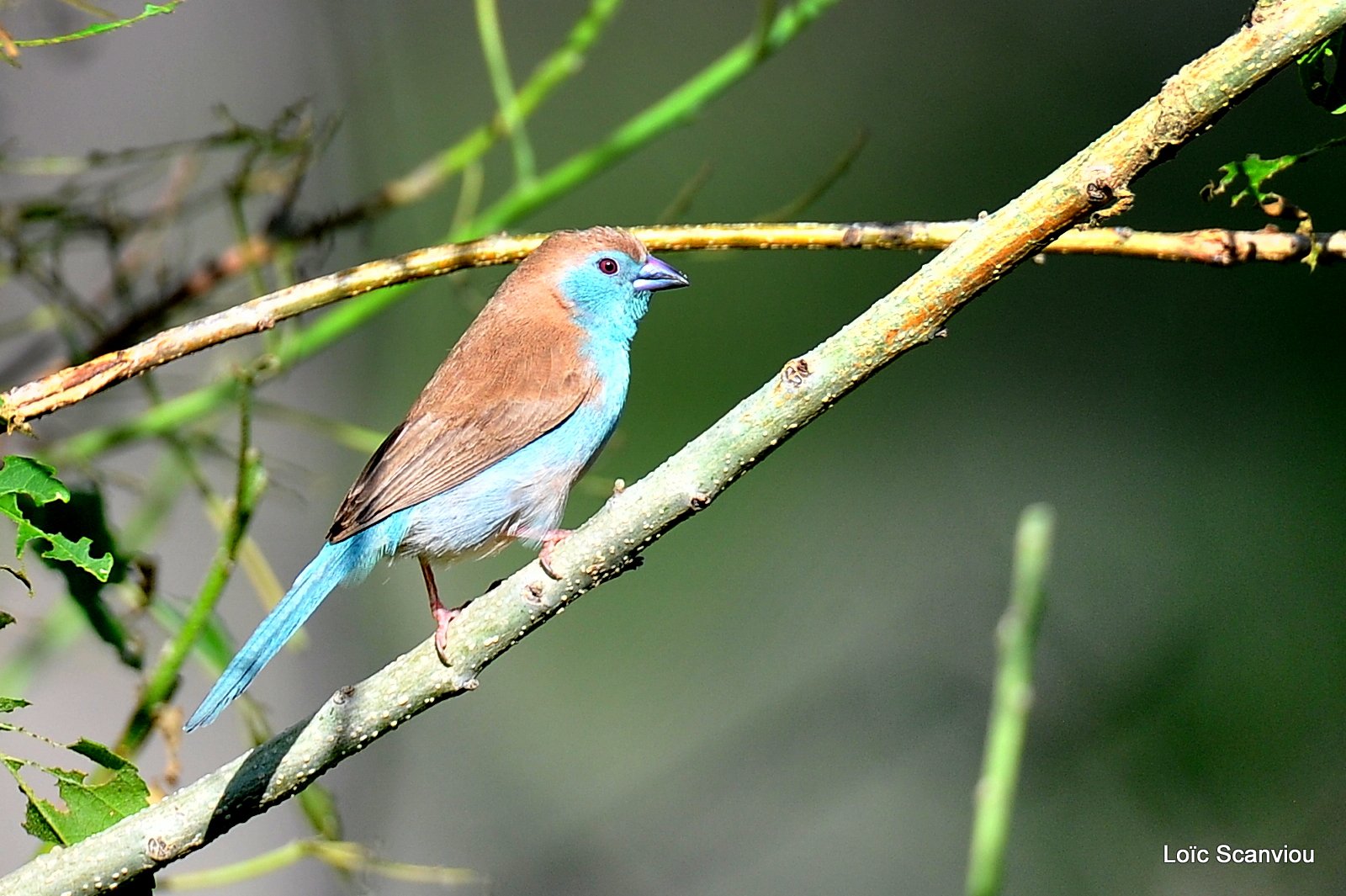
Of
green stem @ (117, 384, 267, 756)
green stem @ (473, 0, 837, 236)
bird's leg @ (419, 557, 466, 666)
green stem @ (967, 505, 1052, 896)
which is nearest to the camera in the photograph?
green stem @ (967, 505, 1052, 896)

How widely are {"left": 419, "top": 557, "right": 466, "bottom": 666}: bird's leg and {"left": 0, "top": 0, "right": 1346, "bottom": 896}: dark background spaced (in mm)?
925

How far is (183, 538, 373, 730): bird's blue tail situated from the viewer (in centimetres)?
217

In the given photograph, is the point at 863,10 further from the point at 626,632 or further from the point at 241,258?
the point at 241,258

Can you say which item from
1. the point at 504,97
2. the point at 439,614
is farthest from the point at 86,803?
the point at 504,97

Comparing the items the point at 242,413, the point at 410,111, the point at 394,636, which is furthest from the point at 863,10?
the point at 242,413

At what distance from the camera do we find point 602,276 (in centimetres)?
323

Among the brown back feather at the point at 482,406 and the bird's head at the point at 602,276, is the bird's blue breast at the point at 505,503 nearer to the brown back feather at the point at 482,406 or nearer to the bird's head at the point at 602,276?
the brown back feather at the point at 482,406

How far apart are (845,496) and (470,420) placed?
118 inches

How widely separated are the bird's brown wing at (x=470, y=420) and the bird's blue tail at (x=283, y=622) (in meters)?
0.06

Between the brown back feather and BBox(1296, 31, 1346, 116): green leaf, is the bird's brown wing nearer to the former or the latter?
the brown back feather

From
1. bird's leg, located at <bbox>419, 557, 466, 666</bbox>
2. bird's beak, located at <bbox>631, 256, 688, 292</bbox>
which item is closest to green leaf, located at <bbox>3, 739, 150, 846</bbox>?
bird's leg, located at <bbox>419, 557, 466, 666</bbox>

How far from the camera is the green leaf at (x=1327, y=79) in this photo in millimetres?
1768

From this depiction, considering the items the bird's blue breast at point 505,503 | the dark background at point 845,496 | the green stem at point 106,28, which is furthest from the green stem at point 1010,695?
the dark background at point 845,496

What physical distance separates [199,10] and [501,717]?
291cm
